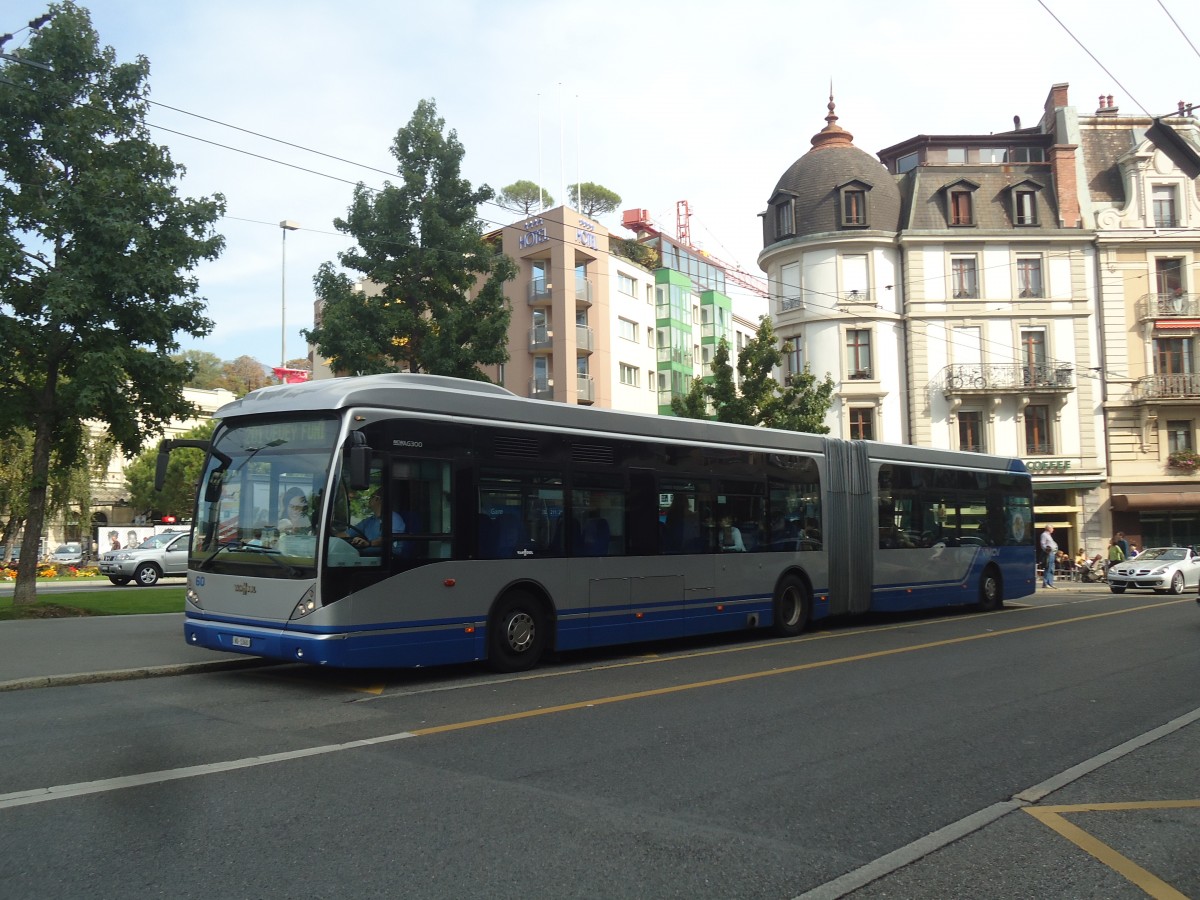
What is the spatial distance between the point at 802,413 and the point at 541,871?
26790mm

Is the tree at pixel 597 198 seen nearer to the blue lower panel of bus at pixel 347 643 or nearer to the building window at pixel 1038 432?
the building window at pixel 1038 432

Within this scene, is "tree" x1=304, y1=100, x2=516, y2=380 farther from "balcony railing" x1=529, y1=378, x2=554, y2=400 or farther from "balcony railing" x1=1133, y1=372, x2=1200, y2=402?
"balcony railing" x1=1133, y1=372, x2=1200, y2=402

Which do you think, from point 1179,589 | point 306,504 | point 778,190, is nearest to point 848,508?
point 306,504

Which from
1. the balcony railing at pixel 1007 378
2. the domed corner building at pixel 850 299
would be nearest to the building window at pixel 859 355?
the domed corner building at pixel 850 299

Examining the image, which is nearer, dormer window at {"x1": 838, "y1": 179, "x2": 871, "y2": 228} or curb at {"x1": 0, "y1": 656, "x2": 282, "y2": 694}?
curb at {"x1": 0, "y1": 656, "x2": 282, "y2": 694}

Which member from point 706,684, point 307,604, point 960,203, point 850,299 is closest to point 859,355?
point 850,299

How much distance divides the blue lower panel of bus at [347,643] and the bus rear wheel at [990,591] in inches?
523

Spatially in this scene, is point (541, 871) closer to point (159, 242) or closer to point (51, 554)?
point (159, 242)

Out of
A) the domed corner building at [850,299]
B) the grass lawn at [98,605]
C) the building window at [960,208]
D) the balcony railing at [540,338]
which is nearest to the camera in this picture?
the grass lawn at [98,605]

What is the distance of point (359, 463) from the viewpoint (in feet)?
30.5

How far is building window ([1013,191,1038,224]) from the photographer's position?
44.6 m

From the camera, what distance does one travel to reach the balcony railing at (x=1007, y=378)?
42.9 m

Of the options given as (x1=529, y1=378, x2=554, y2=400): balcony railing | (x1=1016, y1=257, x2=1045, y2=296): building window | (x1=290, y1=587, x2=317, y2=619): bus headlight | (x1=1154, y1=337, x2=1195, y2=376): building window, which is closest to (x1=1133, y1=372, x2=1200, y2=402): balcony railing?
(x1=1154, y1=337, x2=1195, y2=376): building window

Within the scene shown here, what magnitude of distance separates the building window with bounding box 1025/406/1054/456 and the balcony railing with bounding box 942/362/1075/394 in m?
1.28
